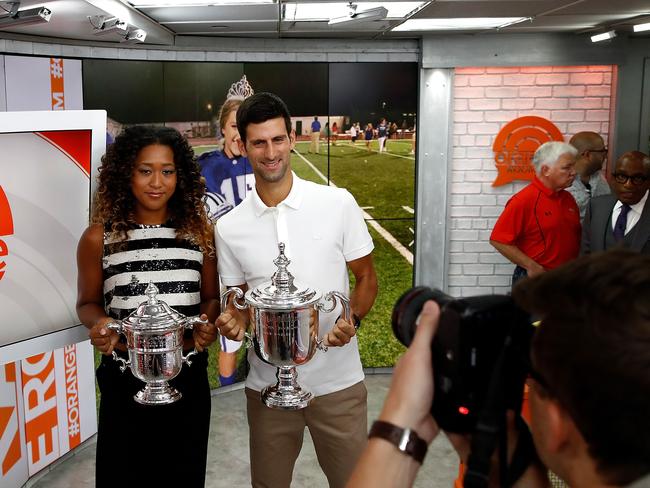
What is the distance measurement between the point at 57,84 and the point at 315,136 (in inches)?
69.7

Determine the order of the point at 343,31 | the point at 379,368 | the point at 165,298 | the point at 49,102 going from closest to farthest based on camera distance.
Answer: the point at 165,298 → the point at 49,102 → the point at 343,31 → the point at 379,368

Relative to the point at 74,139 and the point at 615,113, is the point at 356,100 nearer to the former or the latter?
the point at 615,113

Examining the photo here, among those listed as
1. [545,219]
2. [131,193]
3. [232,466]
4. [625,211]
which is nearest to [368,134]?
[545,219]

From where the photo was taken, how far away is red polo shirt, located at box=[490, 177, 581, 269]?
4164 millimetres

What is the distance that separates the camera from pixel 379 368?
5.23 metres

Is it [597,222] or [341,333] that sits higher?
[597,222]

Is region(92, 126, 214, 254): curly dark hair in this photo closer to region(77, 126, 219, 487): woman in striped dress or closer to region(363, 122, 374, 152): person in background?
region(77, 126, 219, 487): woman in striped dress

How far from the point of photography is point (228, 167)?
451 centimetres

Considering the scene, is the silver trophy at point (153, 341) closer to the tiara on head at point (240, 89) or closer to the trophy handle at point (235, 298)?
the trophy handle at point (235, 298)

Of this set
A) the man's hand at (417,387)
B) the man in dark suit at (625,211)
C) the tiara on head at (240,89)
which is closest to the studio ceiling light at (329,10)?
the tiara on head at (240,89)

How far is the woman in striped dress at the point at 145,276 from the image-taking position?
228 cm

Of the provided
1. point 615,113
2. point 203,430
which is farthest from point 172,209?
point 615,113

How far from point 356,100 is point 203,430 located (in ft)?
9.83

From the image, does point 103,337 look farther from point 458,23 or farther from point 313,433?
point 458,23
